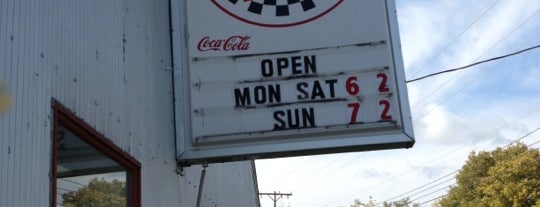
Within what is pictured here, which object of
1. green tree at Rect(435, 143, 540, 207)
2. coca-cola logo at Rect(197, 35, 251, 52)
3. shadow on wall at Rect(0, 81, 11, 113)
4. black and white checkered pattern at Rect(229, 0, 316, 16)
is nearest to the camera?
shadow on wall at Rect(0, 81, 11, 113)

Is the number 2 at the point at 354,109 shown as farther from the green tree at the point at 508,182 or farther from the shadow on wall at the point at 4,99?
the green tree at the point at 508,182

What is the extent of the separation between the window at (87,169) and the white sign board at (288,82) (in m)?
1.13

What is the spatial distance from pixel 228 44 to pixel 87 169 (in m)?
2.36

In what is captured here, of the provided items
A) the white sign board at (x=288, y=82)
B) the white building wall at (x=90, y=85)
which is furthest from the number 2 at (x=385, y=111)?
the white building wall at (x=90, y=85)

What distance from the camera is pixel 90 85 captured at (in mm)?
4691

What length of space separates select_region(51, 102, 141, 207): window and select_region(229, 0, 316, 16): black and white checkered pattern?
2.08 metres

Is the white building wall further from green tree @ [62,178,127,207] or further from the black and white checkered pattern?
the black and white checkered pattern

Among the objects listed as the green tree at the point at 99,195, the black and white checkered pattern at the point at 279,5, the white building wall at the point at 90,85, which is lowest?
the green tree at the point at 99,195

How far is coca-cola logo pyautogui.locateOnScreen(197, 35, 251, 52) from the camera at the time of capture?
6.73 metres

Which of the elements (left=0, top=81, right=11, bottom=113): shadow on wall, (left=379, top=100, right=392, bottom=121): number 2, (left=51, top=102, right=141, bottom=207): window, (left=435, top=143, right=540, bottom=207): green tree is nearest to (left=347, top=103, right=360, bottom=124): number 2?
(left=379, top=100, right=392, bottom=121): number 2

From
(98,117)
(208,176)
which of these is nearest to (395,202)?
(208,176)

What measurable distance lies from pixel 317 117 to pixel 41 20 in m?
3.10

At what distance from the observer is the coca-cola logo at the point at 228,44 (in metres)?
6.73

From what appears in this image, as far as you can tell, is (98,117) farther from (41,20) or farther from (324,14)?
(324,14)
